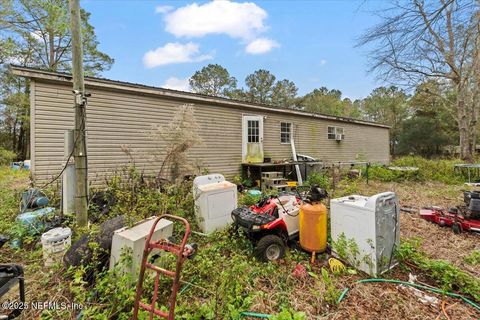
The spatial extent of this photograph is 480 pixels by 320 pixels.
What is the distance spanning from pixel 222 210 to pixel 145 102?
4.42 metres

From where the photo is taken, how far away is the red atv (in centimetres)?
296

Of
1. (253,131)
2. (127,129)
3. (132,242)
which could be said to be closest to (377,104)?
(253,131)

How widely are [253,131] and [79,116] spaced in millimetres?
6432

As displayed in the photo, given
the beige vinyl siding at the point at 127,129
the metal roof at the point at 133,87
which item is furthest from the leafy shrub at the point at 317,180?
the metal roof at the point at 133,87

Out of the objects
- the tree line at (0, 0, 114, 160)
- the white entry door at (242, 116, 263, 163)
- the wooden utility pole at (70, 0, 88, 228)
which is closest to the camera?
the wooden utility pole at (70, 0, 88, 228)

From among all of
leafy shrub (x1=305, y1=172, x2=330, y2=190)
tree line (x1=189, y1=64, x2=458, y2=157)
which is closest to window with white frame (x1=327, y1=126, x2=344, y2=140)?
leafy shrub (x1=305, y1=172, x2=330, y2=190)

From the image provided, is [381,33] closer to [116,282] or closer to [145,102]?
[116,282]

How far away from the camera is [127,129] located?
20.2 ft

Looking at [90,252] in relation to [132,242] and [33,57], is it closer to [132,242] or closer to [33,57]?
[132,242]

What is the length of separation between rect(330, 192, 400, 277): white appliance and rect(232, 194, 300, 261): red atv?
63cm

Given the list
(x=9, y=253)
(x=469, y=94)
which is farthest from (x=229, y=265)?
(x=469, y=94)

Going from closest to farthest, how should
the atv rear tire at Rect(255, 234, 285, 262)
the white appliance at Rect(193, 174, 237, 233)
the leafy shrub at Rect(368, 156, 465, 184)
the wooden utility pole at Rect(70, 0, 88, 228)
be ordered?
the atv rear tire at Rect(255, 234, 285, 262)
the wooden utility pole at Rect(70, 0, 88, 228)
the white appliance at Rect(193, 174, 237, 233)
the leafy shrub at Rect(368, 156, 465, 184)

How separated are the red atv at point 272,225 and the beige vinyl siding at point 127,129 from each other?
434 centimetres

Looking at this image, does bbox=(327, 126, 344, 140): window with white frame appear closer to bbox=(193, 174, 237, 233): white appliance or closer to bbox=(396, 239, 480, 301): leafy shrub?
bbox=(193, 174, 237, 233): white appliance
